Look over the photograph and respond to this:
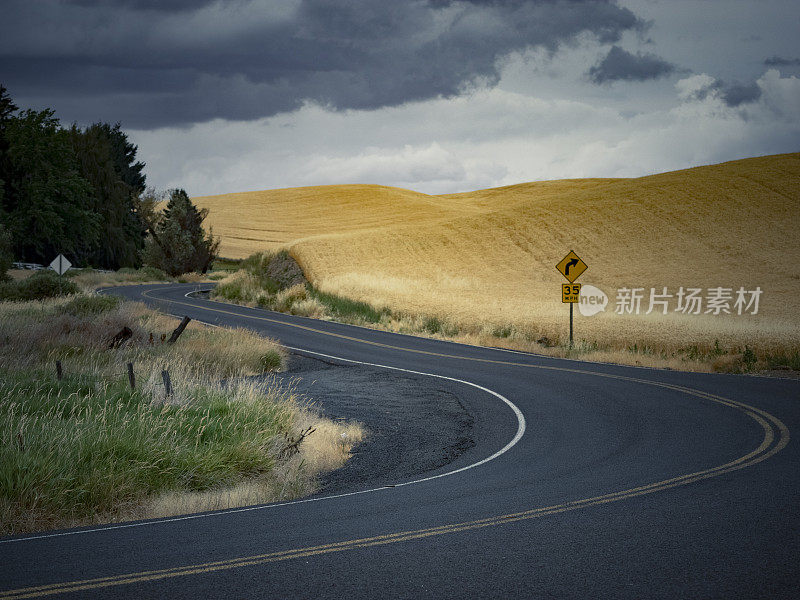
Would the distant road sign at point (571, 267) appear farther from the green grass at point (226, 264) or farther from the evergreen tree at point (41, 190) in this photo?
the green grass at point (226, 264)

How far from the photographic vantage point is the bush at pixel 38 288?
34.6m

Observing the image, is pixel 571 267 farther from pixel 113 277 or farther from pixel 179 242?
pixel 179 242

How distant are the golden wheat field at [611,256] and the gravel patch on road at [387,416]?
9.59m

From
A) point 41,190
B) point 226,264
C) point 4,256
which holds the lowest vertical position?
point 4,256

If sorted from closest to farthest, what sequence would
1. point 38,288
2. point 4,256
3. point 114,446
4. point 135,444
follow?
point 114,446
point 135,444
point 38,288
point 4,256

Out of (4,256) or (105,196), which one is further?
(105,196)

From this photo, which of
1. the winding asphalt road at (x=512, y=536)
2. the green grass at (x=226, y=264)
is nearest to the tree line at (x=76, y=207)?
the green grass at (x=226, y=264)

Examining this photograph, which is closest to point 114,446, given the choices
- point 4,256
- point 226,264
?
point 4,256

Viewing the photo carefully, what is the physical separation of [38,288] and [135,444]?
29950 millimetres

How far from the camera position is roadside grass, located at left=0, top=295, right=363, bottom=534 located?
331 inches

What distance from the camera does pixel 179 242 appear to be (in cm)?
6600

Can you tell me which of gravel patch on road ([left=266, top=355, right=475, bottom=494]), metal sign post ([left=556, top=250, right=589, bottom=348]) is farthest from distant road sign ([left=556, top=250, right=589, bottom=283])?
gravel patch on road ([left=266, top=355, right=475, bottom=494])

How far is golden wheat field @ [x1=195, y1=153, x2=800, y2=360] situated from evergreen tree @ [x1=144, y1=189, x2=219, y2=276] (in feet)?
34.6

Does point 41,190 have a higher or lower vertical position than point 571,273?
higher
